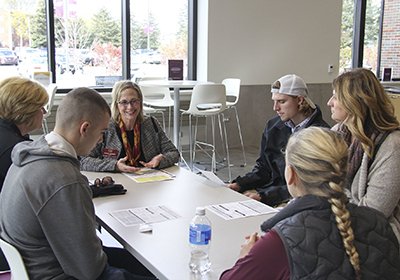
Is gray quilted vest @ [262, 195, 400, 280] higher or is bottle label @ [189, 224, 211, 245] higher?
gray quilted vest @ [262, 195, 400, 280]

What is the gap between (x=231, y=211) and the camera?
2180 mm

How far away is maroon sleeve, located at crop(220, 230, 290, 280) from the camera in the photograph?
4.13 feet

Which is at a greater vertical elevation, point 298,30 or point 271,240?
point 298,30

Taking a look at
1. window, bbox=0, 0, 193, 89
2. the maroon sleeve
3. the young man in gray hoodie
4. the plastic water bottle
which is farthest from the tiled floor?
the maroon sleeve

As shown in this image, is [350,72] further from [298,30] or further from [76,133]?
[298,30]

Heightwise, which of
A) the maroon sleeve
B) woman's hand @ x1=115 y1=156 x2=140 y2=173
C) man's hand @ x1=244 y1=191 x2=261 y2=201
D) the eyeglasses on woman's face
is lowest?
man's hand @ x1=244 y1=191 x2=261 y2=201

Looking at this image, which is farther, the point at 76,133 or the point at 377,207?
the point at 377,207

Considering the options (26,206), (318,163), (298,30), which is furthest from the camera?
(298,30)

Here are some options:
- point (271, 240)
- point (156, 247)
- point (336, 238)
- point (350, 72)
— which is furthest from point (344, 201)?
point (350, 72)

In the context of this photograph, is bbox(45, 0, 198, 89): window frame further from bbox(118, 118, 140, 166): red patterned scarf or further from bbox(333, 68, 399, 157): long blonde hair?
bbox(333, 68, 399, 157): long blonde hair

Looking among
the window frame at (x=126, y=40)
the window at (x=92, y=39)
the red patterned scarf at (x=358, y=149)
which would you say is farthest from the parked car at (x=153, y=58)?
the red patterned scarf at (x=358, y=149)

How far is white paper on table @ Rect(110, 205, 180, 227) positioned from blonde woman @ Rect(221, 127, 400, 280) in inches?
28.3

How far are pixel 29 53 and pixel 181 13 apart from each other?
2.21 metres

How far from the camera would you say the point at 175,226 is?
198 centimetres
